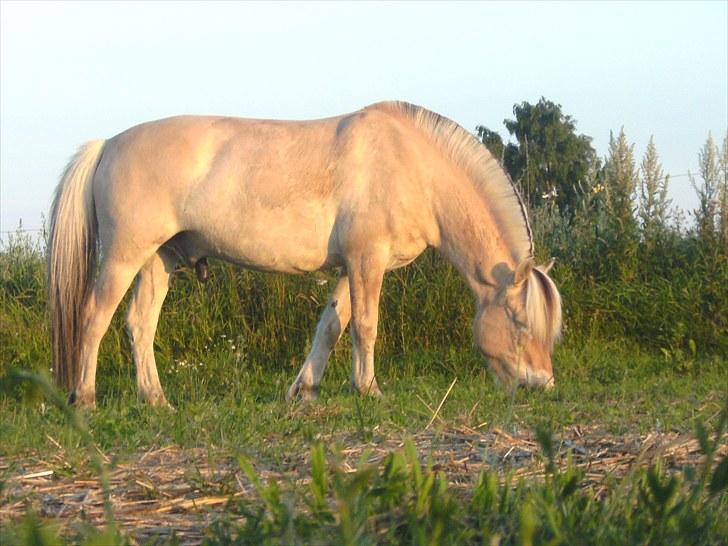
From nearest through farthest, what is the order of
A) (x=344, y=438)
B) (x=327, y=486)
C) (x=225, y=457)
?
1. (x=327, y=486)
2. (x=225, y=457)
3. (x=344, y=438)

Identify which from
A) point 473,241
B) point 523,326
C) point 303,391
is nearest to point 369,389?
point 303,391

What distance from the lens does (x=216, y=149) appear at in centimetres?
758

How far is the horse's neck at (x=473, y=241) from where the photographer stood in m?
7.72

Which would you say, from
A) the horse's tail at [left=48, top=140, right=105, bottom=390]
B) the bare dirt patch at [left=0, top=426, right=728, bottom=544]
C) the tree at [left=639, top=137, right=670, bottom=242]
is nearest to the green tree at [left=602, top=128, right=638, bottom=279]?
the tree at [left=639, top=137, right=670, bottom=242]

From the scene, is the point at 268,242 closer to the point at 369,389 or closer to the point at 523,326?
the point at 369,389

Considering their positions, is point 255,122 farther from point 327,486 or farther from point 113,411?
point 327,486

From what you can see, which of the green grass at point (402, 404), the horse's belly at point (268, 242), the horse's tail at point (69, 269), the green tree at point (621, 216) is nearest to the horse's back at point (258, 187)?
the horse's belly at point (268, 242)

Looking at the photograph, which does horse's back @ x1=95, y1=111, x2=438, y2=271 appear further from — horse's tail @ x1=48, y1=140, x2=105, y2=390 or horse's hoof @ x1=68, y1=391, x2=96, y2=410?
horse's hoof @ x1=68, y1=391, x2=96, y2=410

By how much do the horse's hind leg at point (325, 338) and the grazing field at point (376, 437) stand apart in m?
0.19

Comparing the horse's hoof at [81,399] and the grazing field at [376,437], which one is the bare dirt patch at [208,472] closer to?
the grazing field at [376,437]

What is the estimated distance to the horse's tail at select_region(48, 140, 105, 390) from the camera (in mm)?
7430

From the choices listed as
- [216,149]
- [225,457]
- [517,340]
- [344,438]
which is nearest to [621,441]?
[344,438]

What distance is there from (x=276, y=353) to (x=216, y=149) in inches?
110

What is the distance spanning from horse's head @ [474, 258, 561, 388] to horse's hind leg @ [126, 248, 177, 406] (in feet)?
7.65
